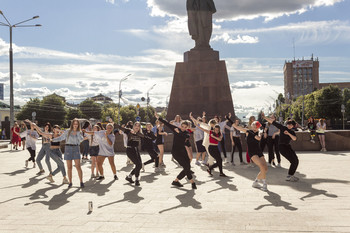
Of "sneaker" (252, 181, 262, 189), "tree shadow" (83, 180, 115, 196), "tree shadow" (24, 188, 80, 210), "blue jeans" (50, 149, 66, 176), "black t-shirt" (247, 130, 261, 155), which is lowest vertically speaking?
"tree shadow" (83, 180, 115, 196)

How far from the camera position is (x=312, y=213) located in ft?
21.5

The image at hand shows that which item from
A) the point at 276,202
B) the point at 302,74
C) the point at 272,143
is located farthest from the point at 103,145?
the point at 302,74

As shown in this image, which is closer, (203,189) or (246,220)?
(246,220)

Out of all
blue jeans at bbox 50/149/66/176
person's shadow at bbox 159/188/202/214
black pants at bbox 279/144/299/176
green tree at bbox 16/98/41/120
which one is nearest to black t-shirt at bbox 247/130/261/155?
black pants at bbox 279/144/299/176

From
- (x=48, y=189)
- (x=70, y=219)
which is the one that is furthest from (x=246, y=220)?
(x=48, y=189)

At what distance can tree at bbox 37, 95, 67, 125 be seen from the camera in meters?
79.8

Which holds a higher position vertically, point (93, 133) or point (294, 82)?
point (294, 82)

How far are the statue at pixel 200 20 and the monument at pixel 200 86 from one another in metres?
0.26

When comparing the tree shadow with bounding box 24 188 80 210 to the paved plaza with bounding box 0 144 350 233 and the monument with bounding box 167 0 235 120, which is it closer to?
the paved plaza with bounding box 0 144 350 233

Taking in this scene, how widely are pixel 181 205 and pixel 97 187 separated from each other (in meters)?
3.14

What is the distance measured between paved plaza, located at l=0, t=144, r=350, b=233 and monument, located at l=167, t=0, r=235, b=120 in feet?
35.6

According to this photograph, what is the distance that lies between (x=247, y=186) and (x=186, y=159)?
1548 mm

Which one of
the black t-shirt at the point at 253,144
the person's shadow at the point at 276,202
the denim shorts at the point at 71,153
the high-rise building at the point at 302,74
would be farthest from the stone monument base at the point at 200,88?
the high-rise building at the point at 302,74

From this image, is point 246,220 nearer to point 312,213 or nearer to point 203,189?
point 312,213
